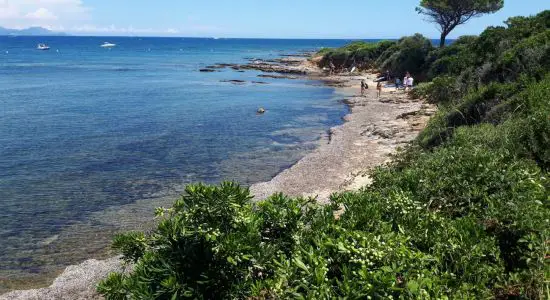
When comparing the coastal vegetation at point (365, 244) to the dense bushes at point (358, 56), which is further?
the dense bushes at point (358, 56)

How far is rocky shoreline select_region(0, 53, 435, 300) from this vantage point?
40.7 feet

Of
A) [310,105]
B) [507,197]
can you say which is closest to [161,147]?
[310,105]

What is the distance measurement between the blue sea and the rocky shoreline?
2.88ft

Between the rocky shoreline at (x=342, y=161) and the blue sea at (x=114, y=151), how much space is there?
877 mm

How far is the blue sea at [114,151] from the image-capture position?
15544 millimetres

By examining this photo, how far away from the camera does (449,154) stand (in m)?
9.73

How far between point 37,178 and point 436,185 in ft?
63.7

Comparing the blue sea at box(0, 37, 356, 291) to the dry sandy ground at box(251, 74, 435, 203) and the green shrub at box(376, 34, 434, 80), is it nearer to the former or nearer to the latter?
the dry sandy ground at box(251, 74, 435, 203)

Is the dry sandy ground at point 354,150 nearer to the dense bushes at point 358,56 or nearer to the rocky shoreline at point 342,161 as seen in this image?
the rocky shoreline at point 342,161

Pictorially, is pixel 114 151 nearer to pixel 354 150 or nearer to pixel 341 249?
pixel 354 150

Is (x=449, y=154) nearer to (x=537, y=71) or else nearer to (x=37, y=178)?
(x=537, y=71)

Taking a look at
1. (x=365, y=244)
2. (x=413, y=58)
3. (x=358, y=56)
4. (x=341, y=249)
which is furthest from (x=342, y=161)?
(x=358, y=56)

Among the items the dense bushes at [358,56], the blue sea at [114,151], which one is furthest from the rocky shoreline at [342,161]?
the dense bushes at [358,56]

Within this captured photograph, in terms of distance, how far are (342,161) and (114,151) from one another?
13.7 metres
